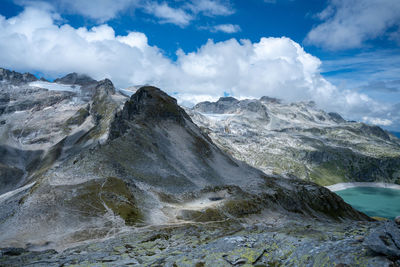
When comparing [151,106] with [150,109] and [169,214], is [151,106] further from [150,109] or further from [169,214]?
[169,214]

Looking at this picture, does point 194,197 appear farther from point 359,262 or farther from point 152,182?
point 359,262

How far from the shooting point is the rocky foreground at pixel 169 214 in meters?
20.0

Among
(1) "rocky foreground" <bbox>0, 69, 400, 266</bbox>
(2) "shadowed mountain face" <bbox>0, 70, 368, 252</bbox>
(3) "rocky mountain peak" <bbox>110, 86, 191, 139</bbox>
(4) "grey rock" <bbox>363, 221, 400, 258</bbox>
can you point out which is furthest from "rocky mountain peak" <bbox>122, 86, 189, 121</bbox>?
(4) "grey rock" <bbox>363, 221, 400, 258</bbox>

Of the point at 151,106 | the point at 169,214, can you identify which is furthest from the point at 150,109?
the point at 169,214

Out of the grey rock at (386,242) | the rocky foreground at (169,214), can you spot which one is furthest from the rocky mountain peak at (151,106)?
the grey rock at (386,242)

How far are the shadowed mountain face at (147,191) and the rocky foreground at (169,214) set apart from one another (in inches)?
12.3

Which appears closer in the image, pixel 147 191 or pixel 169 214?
pixel 169 214

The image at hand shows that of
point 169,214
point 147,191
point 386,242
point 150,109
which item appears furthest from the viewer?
point 150,109

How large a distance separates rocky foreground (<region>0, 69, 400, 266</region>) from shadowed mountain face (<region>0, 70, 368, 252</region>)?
1.02ft

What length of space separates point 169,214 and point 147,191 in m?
11.8

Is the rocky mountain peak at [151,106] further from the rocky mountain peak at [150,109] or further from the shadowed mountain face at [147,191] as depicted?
the shadowed mountain face at [147,191]

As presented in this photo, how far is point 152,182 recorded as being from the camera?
3039 inches

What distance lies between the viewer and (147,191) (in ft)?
228

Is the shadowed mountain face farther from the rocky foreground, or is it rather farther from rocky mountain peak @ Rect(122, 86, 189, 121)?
rocky mountain peak @ Rect(122, 86, 189, 121)
